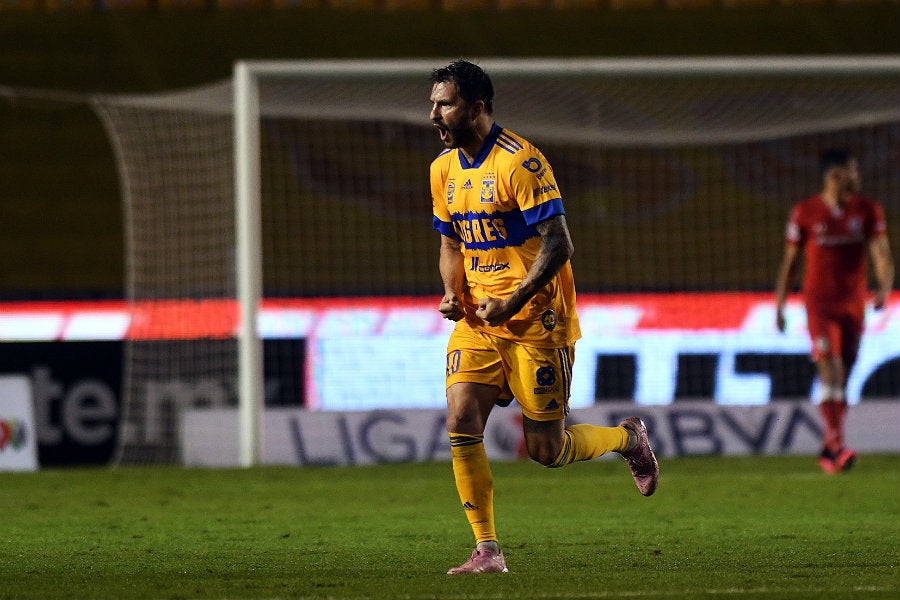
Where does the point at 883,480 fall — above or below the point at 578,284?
below

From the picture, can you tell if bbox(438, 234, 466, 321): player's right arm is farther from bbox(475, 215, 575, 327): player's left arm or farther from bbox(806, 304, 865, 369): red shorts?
bbox(806, 304, 865, 369): red shorts

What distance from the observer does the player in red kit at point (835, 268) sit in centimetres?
986

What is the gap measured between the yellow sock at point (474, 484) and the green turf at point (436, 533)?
20cm

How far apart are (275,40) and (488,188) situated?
1206 centimetres

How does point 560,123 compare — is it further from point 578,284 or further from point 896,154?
point 896,154

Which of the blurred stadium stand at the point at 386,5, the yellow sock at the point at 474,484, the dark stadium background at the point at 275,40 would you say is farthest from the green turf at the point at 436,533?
the blurred stadium stand at the point at 386,5

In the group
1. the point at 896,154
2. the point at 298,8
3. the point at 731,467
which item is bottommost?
the point at 731,467

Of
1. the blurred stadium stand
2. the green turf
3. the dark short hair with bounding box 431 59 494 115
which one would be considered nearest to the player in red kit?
the green turf

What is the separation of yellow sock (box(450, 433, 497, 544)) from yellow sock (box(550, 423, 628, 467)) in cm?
35

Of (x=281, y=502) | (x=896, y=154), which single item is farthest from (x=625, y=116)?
(x=281, y=502)

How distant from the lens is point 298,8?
17.1 meters

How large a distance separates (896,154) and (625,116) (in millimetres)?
2842

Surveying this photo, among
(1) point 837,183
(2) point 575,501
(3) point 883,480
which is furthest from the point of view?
(1) point 837,183

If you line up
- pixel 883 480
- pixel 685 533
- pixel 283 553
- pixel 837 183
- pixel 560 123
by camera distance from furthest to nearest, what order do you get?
pixel 560 123 < pixel 837 183 < pixel 883 480 < pixel 685 533 < pixel 283 553
